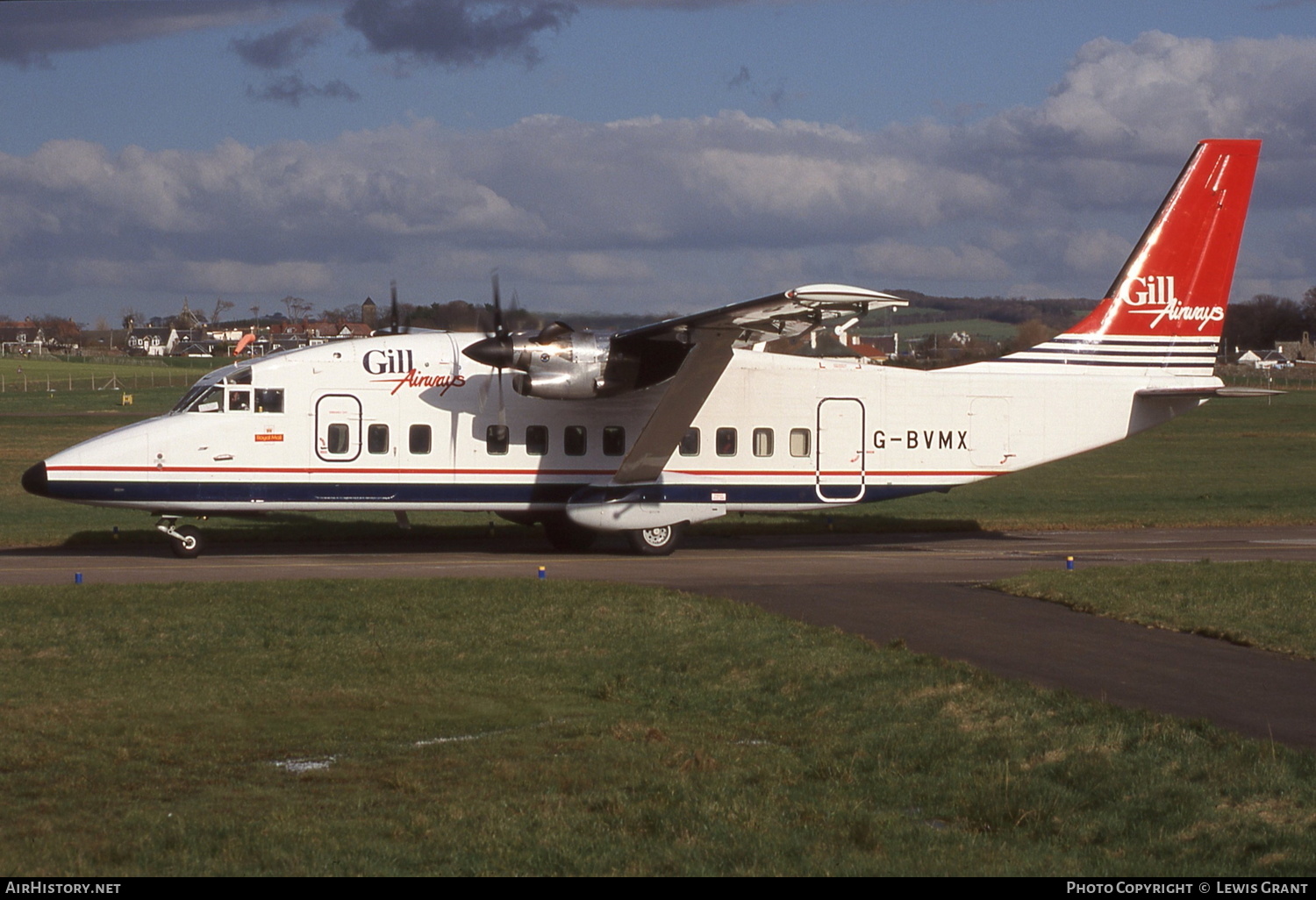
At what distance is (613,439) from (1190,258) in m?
11.3

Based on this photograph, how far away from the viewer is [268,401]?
2133 cm

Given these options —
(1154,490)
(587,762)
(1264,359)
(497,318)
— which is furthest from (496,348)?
(1264,359)

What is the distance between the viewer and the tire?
23234mm

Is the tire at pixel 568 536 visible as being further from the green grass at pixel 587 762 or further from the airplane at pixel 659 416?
the green grass at pixel 587 762

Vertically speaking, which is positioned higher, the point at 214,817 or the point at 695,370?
the point at 695,370

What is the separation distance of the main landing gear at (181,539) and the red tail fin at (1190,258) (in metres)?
16.2

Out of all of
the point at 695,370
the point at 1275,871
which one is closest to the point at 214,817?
the point at 1275,871

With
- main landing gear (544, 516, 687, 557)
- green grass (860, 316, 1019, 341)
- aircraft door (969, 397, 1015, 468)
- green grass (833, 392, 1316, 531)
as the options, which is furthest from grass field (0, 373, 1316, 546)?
green grass (860, 316, 1019, 341)

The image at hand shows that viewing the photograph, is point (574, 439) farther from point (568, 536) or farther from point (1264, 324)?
point (1264, 324)

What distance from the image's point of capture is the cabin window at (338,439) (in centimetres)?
2139

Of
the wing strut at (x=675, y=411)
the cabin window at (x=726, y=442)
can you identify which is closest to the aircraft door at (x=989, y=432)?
the cabin window at (x=726, y=442)

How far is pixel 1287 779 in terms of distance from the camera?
8055mm

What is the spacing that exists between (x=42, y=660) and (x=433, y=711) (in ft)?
14.8
